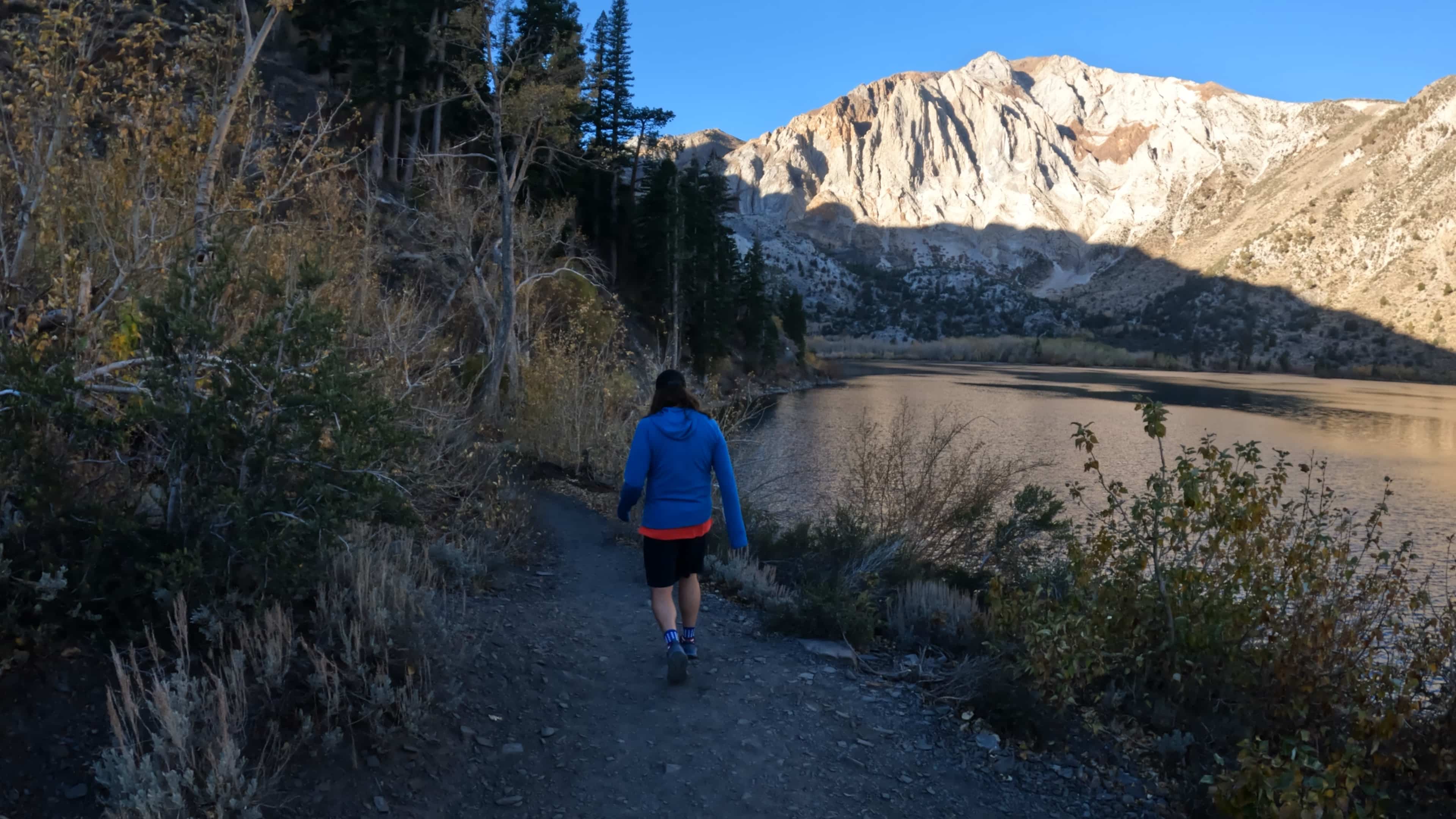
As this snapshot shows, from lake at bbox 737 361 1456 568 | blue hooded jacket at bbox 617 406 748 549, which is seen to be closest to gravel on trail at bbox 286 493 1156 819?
blue hooded jacket at bbox 617 406 748 549

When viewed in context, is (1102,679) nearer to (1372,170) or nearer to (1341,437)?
(1341,437)

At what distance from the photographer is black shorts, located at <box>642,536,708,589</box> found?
15.9 ft

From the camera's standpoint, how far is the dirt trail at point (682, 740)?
149 inches

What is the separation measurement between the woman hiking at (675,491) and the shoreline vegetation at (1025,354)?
78.5 m

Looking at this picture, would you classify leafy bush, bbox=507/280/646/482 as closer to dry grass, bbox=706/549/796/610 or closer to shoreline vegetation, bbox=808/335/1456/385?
dry grass, bbox=706/549/796/610

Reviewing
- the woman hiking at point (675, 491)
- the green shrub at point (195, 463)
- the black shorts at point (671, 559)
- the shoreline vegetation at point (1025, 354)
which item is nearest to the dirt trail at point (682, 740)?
the woman hiking at point (675, 491)

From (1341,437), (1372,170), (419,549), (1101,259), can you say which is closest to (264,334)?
(419,549)

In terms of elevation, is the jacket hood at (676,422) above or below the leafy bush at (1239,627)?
above

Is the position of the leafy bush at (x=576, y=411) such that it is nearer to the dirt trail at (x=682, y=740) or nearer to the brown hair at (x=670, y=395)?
the dirt trail at (x=682, y=740)

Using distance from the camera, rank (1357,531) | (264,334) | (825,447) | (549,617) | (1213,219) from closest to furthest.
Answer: (264,334) < (549,617) < (1357,531) < (825,447) < (1213,219)

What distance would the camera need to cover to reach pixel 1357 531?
1473 centimetres

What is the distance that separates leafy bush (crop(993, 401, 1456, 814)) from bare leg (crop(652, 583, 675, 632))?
2.12 m

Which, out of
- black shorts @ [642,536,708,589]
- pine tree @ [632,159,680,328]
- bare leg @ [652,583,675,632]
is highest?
pine tree @ [632,159,680,328]

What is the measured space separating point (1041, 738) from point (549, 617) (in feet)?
10.7
